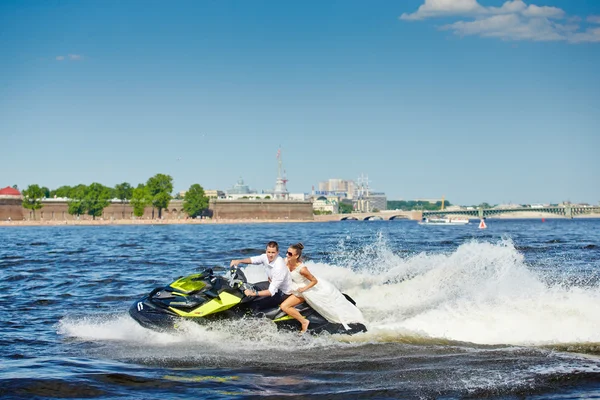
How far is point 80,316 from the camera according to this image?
15375 millimetres

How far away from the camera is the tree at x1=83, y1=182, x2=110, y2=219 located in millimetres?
154875

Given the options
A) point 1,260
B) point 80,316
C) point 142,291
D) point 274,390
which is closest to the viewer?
point 274,390

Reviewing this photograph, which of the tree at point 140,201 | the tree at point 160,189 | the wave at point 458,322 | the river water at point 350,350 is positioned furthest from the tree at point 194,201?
the wave at point 458,322

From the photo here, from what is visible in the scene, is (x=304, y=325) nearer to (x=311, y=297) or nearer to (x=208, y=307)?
(x=311, y=297)

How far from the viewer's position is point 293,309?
11750mm

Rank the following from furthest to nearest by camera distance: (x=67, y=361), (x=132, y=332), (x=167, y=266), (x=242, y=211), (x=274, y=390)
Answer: (x=242, y=211), (x=167, y=266), (x=132, y=332), (x=67, y=361), (x=274, y=390)

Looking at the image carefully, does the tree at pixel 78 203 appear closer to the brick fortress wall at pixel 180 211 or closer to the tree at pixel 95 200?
the tree at pixel 95 200

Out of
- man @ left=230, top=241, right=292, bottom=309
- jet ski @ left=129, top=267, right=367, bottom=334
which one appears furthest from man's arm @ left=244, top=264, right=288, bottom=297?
jet ski @ left=129, top=267, right=367, bottom=334

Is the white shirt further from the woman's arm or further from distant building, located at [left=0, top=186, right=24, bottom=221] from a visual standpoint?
distant building, located at [left=0, top=186, right=24, bottom=221]

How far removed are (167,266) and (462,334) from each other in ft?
54.8

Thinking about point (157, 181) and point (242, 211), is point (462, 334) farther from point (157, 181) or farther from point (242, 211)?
point (242, 211)

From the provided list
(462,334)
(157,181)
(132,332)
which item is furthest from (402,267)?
(157,181)

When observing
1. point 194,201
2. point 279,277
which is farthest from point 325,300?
point 194,201

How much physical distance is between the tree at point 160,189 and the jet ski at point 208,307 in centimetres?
14387
